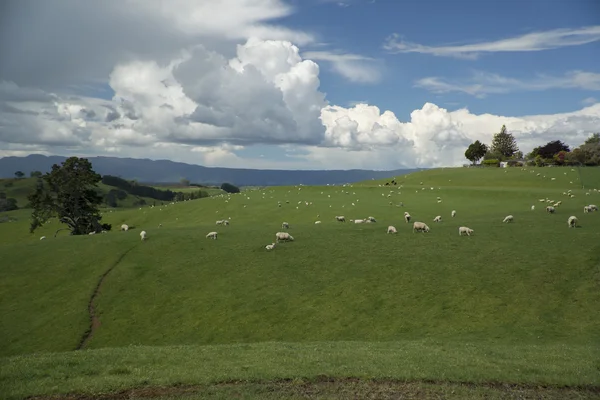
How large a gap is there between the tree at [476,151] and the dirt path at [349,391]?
17655 cm

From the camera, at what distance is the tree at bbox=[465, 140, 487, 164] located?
588 ft

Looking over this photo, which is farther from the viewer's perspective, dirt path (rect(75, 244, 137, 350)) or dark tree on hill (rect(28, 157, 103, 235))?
dark tree on hill (rect(28, 157, 103, 235))

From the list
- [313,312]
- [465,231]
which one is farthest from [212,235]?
[465,231]

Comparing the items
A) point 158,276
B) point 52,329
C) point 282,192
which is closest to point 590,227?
point 158,276

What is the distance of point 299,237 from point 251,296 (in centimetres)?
1509

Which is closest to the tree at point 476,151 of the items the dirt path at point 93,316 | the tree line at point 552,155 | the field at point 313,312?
the tree line at point 552,155

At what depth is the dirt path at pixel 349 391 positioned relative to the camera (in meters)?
16.0

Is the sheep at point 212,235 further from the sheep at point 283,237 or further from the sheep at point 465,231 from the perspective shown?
the sheep at point 465,231

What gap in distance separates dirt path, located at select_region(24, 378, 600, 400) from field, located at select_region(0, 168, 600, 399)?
0.09 meters

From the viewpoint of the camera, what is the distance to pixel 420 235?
1833 inches

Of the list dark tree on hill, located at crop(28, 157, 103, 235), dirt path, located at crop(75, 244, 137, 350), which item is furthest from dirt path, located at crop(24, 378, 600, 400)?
dark tree on hill, located at crop(28, 157, 103, 235)

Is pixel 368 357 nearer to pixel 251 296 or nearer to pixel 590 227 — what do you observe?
pixel 251 296

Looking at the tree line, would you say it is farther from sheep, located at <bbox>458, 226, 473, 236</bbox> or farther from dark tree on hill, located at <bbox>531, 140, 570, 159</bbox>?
sheep, located at <bbox>458, 226, 473, 236</bbox>

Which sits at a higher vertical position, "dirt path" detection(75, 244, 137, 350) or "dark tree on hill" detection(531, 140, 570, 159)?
"dark tree on hill" detection(531, 140, 570, 159)
